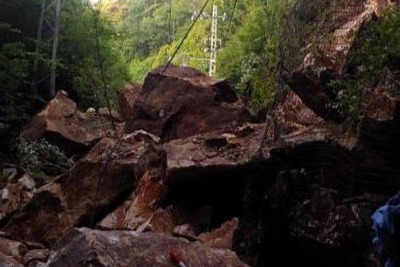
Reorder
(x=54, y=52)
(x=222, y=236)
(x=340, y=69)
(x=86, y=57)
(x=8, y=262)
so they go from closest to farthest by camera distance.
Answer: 1. (x=340, y=69)
2. (x=8, y=262)
3. (x=222, y=236)
4. (x=54, y=52)
5. (x=86, y=57)

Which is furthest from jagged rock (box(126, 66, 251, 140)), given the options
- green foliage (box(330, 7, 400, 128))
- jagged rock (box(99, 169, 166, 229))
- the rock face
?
green foliage (box(330, 7, 400, 128))

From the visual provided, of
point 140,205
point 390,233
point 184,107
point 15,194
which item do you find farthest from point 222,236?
point 15,194

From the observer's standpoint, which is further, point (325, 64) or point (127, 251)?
point (325, 64)

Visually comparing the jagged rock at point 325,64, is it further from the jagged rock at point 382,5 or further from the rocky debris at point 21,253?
the rocky debris at point 21,253

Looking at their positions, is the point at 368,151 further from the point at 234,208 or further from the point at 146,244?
the point at 234,208

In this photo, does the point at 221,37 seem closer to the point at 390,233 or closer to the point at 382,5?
the point at 382,5

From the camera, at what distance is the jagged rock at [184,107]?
1112 cm

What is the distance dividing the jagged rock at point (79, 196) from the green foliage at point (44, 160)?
3512 millimetres

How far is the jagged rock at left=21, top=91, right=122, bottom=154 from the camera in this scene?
44.8 ft

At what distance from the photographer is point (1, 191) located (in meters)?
11.2

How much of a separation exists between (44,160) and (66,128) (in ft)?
3.96

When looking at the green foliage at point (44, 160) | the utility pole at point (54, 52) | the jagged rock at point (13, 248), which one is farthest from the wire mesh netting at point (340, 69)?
the utility pole at point (54, 52)

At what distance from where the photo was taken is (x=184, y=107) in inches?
452

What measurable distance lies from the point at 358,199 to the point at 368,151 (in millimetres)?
526
